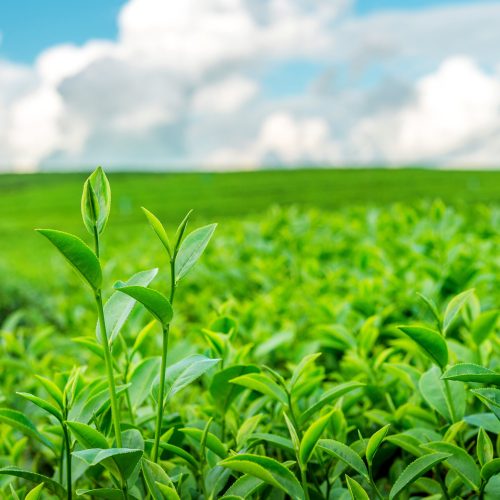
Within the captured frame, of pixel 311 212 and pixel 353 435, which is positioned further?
pixel 311 212

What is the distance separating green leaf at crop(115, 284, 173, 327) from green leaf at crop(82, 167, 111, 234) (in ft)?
0.39

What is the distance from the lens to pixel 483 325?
1485mm

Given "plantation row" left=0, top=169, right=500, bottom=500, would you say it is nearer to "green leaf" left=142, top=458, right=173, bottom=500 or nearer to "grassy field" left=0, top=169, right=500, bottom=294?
"green leaf" left=142, top=458, right=173, bottom=500

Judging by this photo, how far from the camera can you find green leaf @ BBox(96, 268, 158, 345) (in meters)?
1.08

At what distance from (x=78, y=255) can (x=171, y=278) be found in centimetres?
14

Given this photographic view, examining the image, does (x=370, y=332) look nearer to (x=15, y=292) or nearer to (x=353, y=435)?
(x=353, y=435)

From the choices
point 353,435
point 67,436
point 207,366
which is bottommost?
point 353,435

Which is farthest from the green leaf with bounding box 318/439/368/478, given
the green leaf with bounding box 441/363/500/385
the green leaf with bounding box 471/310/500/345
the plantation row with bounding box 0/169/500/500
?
the green leaf with bounding box 471/310/500/345

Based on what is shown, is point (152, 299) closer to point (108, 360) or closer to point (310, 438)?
point (108, 360)

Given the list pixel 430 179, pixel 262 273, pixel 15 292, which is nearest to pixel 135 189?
pixel 430 179

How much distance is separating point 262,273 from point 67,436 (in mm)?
2139

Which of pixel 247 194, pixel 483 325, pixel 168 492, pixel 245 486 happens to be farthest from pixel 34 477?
pixel 247 194

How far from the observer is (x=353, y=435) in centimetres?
141

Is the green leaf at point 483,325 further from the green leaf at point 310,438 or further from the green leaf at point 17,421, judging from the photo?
the green leaf at point 17,421
